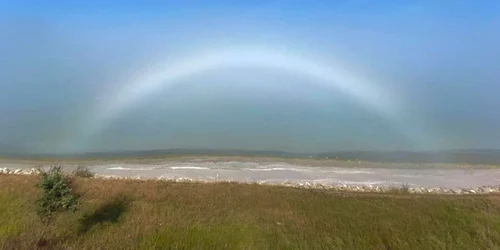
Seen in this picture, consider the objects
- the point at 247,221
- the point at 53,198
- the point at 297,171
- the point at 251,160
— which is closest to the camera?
the point at 53,198

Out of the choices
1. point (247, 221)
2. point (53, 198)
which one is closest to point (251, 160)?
point (247, 221)

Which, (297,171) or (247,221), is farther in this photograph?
(297,171)

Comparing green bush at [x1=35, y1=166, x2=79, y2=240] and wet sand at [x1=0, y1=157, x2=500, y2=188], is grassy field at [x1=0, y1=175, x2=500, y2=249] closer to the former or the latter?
green bush at [x1=35, y1=166, x2=79, y2=240]

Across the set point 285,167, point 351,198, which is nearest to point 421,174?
point 285,167

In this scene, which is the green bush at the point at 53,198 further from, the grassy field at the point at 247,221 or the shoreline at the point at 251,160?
the shoreline at the point at 251,160

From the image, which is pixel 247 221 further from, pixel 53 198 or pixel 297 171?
pixel 297 171

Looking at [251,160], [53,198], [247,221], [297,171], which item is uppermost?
[251,160]

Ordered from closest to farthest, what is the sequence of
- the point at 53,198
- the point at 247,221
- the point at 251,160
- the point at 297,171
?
the point at 53,198
the point at 247,221
the point at 297,171
the point at 251,160

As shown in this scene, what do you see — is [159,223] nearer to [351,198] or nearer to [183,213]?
[183,213]

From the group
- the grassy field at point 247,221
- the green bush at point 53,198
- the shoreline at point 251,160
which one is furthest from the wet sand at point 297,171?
the green bush at point 53,198
